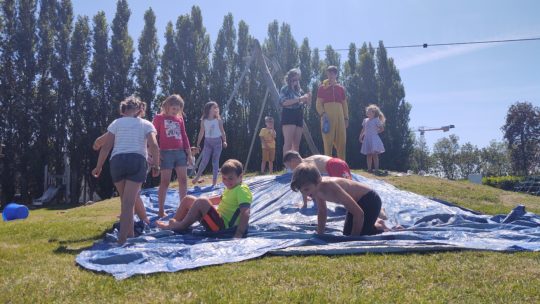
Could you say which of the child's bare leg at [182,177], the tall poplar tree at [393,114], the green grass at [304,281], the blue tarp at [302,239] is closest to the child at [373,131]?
the blue tarp at [302,239]

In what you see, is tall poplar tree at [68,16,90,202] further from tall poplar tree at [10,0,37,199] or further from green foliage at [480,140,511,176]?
green foliage at [480,140,511,176]

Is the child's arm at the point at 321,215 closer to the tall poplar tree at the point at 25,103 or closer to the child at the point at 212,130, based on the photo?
the child at the point at 212,130

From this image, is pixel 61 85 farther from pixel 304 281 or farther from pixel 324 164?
pixel 304 281

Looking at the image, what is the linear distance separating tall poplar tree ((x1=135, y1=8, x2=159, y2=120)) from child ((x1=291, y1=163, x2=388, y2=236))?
17834mm

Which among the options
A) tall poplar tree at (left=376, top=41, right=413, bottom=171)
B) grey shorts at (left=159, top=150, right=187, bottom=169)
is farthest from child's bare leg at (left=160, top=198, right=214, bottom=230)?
tall poplar tree at (left=376, top=41, right=413, bottom=171)

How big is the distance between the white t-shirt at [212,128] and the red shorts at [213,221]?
3424 millimetres

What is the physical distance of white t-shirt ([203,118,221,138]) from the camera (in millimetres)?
8227

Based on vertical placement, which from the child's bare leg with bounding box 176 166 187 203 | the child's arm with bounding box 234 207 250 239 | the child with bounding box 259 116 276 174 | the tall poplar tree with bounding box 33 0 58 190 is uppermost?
the tall poplar tree with bounding box 33 0 58 190

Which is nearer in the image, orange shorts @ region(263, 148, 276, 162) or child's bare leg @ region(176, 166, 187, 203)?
child's bare leg @ region(176, 166, 187, 203)

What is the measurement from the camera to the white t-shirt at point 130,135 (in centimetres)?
455

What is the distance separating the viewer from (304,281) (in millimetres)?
2992

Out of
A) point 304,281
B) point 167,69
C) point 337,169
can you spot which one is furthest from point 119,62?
point 304,281

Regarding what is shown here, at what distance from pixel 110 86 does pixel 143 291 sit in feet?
65.5

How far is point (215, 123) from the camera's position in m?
8.22
